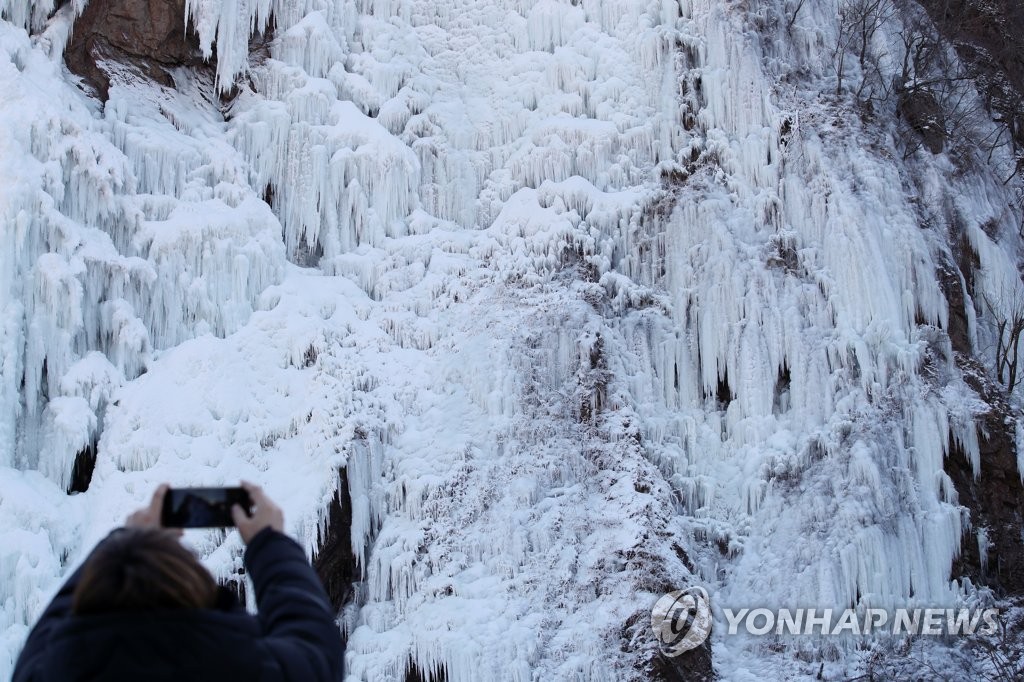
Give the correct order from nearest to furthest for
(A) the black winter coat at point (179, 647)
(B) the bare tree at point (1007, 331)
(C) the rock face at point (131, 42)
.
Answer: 1. (A) the black winter coat at point (179, 647)
2. (C) the rock face at point (131, 42)
3. (B) the bare tree at point (1007, 331)

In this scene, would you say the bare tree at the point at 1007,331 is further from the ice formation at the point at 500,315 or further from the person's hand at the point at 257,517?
the person's hand at the point at 257,517

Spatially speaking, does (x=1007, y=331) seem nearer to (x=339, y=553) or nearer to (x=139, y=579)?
(x=339, y=553)

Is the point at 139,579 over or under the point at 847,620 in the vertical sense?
over

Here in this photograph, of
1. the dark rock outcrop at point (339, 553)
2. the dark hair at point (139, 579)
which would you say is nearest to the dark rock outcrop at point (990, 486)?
the dark rock outcrop at point (339, 553)

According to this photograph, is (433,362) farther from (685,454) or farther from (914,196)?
(914,196)

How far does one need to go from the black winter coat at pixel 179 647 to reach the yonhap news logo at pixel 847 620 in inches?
366

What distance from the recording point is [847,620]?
1113cm

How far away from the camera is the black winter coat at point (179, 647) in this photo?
5.75 feet

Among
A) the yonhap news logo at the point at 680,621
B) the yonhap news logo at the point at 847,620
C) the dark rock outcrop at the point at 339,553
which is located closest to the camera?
the yonhap news logo at the point at 680,621

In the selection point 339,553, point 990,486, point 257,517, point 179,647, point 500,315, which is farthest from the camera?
point 500,315

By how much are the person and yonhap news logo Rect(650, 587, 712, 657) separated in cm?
883

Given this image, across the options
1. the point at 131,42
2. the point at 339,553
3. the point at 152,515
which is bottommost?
the point at 339,553

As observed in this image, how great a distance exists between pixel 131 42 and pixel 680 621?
9.82 m

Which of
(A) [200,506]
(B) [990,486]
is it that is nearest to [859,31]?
(B) [990,486]
